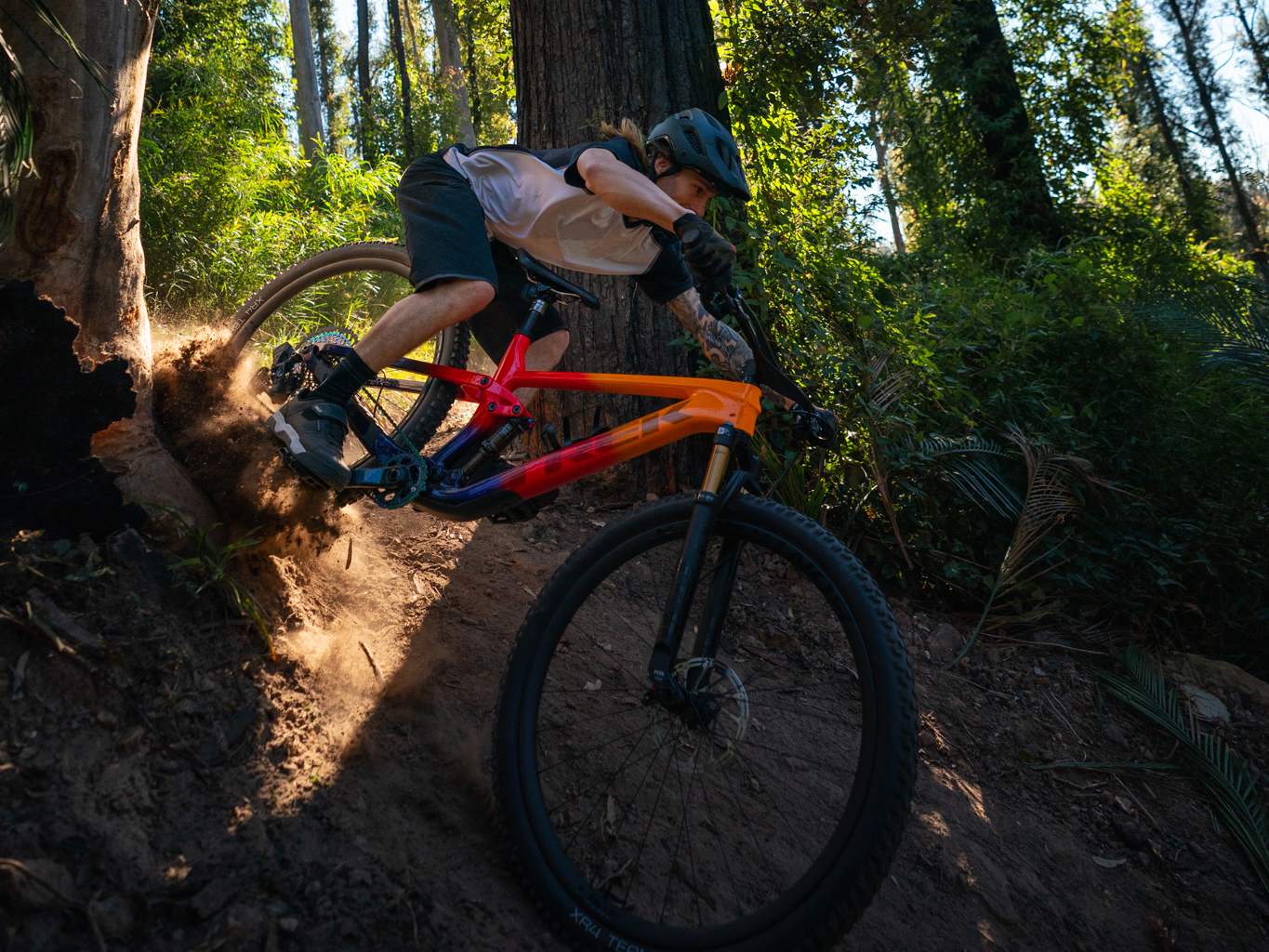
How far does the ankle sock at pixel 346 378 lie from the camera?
7.31 feet

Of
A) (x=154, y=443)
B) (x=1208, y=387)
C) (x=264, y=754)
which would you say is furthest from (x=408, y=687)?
(x=1208, y=387)

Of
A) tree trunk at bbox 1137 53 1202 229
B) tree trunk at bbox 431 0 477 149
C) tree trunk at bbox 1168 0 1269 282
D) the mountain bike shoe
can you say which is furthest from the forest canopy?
tree trunk at bbox 1168 0 1269 282

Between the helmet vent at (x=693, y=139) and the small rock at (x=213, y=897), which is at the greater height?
the helmet vent at (x=693, y=139)

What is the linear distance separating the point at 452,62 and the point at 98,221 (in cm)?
1698

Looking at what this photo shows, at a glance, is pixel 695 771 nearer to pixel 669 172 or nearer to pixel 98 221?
pixel 669 172

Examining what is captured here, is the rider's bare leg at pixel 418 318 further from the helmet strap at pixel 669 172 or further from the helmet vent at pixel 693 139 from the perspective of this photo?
the helmet vent at pixel 693 139

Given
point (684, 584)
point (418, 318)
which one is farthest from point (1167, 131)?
point (684, 584)

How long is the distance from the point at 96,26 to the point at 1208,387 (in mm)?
5824

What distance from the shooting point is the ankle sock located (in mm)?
2229

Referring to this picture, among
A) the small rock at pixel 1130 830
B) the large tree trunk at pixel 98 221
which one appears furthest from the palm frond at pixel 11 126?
the small rock at pixel 1130 830

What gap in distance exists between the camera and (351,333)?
3334 mm

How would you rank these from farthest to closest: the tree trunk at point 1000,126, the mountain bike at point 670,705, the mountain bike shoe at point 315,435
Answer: the tree trunk at point 1000,126
the mountain bike shoe at point 315,435
the mountain bike at point 670,705

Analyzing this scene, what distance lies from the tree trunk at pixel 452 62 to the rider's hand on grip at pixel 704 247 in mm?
15311

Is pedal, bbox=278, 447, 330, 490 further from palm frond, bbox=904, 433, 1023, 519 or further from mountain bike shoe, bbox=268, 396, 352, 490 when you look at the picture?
palm frond, bbox=904, 433, 1023, 519
